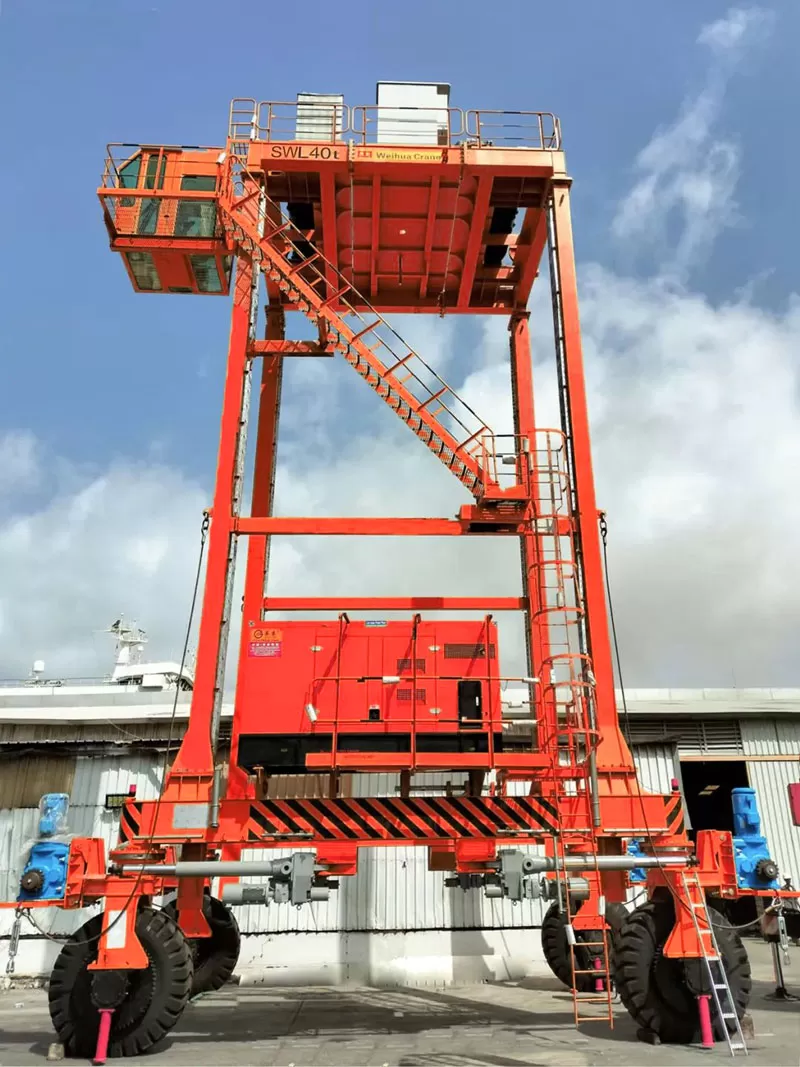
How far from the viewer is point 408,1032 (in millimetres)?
9188

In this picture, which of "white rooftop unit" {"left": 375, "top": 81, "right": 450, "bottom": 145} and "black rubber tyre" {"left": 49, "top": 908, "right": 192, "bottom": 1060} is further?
"white rooftop unit" {"left": 375, "top": 81, "right": 450, "bottom": 145}

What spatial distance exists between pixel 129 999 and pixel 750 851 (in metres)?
9.40

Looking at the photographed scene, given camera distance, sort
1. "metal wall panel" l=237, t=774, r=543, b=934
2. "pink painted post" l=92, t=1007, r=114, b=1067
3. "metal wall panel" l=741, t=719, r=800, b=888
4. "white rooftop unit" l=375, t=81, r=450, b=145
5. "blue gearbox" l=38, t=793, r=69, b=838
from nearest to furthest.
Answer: "pink painted post" l=92, t=1007, r=114, b=1067 < "white rooftop unit" l=375, t=81, r=450, b=145 < "blue gearbox" l=38, t=793, r=69, b=838 < "metal wall panel" l=237, t=774, r=543, b=934 < "metal wall panel" l=741, t=719, r=800, b=888

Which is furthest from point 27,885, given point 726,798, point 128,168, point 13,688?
point 726,798

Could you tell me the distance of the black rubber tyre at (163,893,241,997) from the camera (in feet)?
37.2

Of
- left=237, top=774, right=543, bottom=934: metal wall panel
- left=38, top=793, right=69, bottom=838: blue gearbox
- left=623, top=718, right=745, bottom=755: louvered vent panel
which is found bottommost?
left=237, top=774, right=543, bottom=934: metal wall panel

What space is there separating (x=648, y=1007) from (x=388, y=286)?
12567 millimetres

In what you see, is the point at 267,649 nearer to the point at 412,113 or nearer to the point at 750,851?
the point at 750,851

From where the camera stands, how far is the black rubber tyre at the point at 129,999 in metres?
7.91

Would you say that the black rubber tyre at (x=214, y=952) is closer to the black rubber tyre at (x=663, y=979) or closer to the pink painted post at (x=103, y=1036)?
the pink painted post at (x=103, y=1036)

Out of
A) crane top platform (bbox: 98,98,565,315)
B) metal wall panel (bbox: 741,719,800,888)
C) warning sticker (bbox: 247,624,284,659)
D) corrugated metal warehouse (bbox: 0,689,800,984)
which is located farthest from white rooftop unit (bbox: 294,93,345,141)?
metal wall panel (bbox: 741,719,800,888)

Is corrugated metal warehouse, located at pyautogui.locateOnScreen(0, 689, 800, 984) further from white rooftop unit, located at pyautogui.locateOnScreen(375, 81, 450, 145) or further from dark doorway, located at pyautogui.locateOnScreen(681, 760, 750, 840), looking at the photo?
white rooftop unit, located at pyautogui.locateOnScreen(375, 81, 450, 145)

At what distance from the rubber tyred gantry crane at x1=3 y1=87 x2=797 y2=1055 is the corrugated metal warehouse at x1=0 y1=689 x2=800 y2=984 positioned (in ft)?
9.99

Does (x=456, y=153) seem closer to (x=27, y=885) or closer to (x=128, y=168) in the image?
(x=128, y=168)
